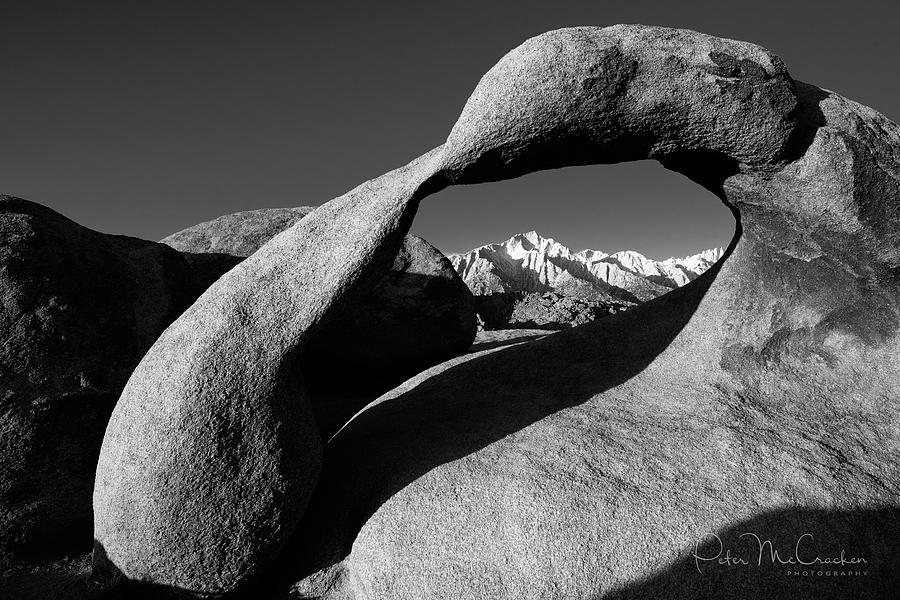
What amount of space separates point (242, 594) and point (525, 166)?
2696 millimetres

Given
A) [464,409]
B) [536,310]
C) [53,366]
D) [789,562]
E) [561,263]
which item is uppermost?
[561,263]

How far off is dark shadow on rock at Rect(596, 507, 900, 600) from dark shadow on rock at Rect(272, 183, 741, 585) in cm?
106

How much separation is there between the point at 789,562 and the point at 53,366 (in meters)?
3.85

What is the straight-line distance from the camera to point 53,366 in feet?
9.70

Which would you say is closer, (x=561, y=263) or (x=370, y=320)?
(x=370, y=320)

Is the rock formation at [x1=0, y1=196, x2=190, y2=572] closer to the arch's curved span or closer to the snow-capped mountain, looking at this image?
the arch's curved span

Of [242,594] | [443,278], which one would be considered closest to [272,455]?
[242,594]

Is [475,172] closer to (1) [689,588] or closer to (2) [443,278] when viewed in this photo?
(2) [443,278]

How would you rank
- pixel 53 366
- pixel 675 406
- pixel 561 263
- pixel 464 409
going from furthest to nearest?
pixel 561 263 < pixel 464 409 < pixel 675 406 < pixel 53 366

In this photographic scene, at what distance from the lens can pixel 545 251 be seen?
163ft

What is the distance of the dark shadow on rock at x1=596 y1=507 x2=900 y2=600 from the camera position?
2381 mm
